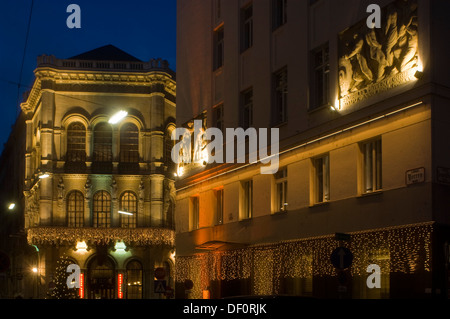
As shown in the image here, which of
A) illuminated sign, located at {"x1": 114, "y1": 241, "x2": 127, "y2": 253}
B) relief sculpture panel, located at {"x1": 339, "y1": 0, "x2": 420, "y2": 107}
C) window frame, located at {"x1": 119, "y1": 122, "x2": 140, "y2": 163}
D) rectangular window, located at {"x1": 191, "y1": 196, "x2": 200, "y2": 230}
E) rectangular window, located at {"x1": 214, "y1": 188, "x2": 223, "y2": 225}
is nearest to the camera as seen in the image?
relief sculpture panel, located at {"x1": 339, "y1": 0, "x2": 420, "y2": 107}

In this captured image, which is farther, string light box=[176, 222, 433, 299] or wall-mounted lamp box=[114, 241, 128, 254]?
wall-mounted lamp box=[114, 241, 128, 254]

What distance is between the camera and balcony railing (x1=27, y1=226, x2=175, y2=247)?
50.9m

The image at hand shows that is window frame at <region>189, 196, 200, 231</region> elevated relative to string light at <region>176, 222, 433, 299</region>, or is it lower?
elevated

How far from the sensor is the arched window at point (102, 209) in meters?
52.7

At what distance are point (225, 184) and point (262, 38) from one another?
5.67 metres

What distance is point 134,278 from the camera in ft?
172

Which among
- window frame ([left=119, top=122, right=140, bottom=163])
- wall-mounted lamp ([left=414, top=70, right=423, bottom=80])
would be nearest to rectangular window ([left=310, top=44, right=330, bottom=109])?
wall-mounted lamp ([left=414, top=70, right=423, bottom=80])

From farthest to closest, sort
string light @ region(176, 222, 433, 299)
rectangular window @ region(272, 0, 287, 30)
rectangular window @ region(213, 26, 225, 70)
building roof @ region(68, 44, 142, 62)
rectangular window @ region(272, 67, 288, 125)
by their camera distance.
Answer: building roof @ region(68, 44, 142, 62) < rectangular window @ region(213, 26, 225, 70) < rectangular window @ region(272, 0, 287, 30) < rectangular window @ region(272, 67, 288, 125) < string light @ region(176, 222, 433, 299)

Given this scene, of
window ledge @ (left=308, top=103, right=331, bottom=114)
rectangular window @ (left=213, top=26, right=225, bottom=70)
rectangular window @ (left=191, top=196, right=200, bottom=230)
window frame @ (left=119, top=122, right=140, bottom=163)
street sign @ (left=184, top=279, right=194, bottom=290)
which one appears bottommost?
street sign @ (left=184, top=279, right=194, bottom=290)

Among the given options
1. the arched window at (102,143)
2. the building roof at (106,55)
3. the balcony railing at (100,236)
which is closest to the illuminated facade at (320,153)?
the balcony railing at (100,236)

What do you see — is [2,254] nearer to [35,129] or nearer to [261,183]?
[261,183]

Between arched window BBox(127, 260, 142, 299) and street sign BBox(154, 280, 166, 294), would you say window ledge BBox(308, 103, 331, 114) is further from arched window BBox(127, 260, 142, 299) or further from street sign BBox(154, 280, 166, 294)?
arched window BBox(127, 260, 142, 299)

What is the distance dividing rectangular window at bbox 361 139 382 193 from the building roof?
125ft

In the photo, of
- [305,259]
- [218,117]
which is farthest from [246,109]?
[305,259]
